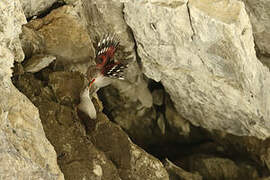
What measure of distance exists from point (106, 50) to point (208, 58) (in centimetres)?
104

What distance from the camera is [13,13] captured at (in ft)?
8.56

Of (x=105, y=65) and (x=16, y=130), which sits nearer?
(x=16, y=130)

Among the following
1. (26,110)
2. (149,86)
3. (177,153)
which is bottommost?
(177,153)

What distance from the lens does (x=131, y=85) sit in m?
4.77

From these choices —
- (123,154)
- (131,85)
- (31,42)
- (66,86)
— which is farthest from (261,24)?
(31,42)

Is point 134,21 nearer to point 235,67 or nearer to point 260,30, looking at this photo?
point 235,67

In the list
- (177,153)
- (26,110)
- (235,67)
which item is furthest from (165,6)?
(177,153)

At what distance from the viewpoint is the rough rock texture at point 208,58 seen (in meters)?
3.21

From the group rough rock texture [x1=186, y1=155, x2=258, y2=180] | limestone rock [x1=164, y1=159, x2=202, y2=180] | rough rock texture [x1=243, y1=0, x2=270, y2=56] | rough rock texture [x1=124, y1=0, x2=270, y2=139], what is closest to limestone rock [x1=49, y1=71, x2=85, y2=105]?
rough rock texture [x1=124, y1=0, x2=270, y2=139]

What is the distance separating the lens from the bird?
322 centimetres

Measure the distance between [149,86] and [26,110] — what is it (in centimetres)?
276

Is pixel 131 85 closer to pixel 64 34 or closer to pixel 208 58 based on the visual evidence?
pixel 64 34

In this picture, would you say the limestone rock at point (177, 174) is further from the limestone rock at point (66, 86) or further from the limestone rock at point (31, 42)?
the limestone rock at point (31, 42)

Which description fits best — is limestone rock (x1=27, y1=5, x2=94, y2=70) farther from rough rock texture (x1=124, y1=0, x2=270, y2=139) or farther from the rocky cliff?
rough rock texture (x1=124, y1=0, x2=270, y2=139)
